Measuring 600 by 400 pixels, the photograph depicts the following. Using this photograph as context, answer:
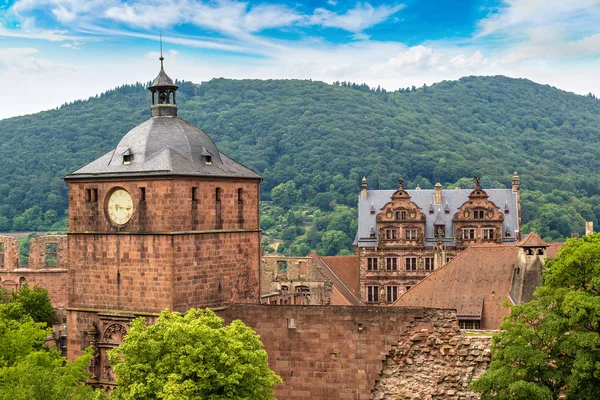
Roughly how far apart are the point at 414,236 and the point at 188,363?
49.5 metres

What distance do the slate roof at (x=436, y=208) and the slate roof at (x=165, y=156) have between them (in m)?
41.5

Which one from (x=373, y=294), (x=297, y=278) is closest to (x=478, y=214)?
(x=373, y=294)

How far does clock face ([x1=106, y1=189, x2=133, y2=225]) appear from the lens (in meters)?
29.2

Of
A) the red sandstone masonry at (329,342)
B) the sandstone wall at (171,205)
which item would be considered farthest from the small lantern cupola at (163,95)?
the red sandstone masonry at (329,342)

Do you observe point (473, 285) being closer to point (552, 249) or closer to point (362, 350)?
point (552, 249)

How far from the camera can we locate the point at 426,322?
28.0 meters

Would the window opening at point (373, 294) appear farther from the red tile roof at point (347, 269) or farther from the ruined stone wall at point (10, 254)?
the ruined stone wall at point (10, 254)

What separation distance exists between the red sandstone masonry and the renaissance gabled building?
4195cm

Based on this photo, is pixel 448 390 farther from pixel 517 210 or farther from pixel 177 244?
pixel 517 210

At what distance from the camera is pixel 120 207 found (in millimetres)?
29375

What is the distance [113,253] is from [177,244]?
2530 mm

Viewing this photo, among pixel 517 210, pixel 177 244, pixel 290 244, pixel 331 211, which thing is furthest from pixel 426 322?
pixel 331 211

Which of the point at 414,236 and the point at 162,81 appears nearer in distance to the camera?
the point at 162,81

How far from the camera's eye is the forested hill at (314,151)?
132m
